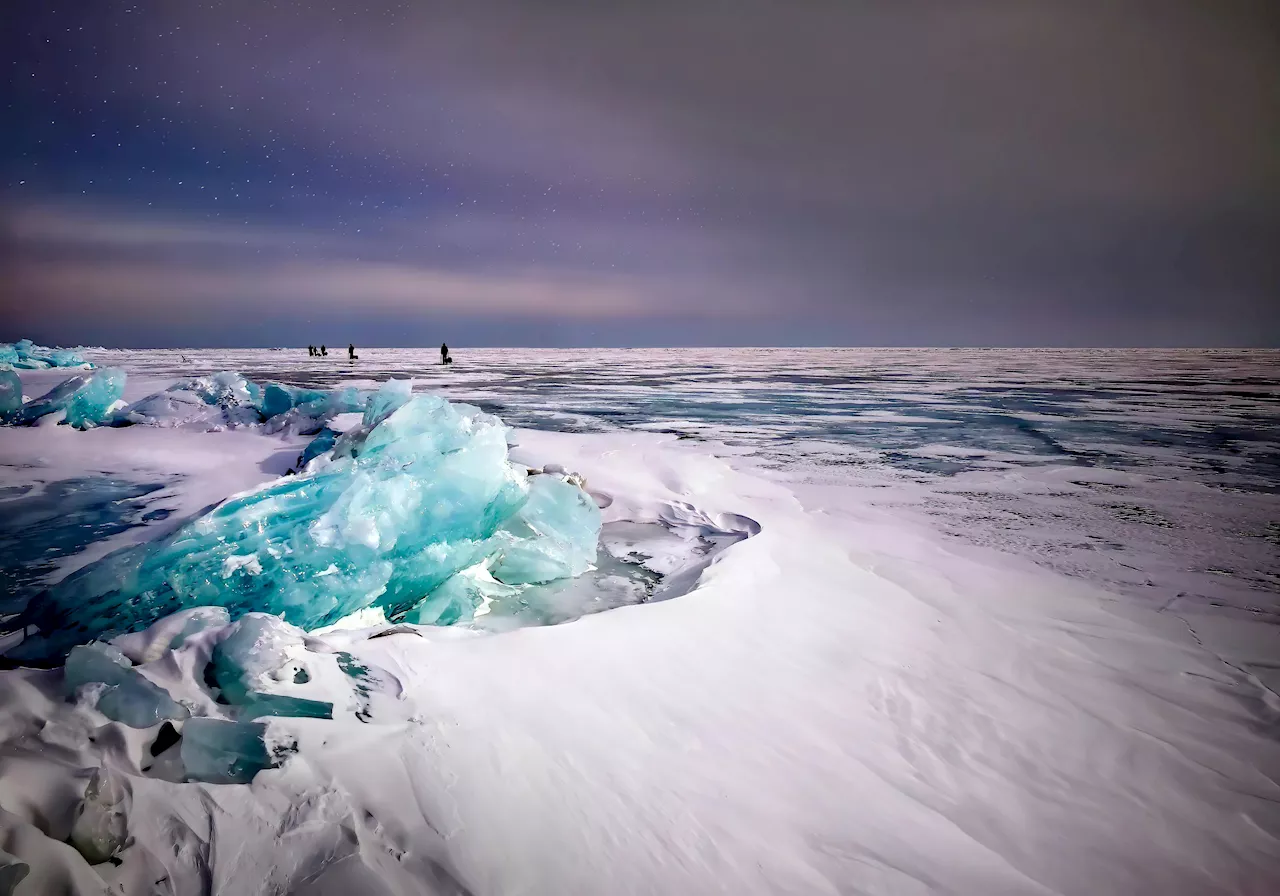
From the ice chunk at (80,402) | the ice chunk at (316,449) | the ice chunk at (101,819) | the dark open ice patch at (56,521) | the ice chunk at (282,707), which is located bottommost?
the dark open ice patch at (56,521)

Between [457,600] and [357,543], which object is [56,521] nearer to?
[357,543]

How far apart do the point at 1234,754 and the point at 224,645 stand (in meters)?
3.67

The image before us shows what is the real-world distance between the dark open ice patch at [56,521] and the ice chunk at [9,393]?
3.37 metres

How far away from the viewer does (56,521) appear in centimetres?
459

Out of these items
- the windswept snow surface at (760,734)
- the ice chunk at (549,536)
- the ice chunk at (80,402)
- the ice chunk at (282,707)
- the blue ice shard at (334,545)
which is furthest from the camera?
the ice chunk at (80,402)

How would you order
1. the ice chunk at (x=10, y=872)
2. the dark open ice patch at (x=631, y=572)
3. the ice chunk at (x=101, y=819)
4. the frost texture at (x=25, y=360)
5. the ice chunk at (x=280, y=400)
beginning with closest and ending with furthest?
the ice chunk at (x=10, y=872) < the ice chunk at (x=101, y=819) < the dark open ice patch at (x=631, y=572) < the ice chunk at (x=280, y=400) < the frost texture at (x=25, y=360)

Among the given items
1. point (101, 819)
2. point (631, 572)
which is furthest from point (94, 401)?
point (101, 819)

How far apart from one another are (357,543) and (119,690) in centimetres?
143

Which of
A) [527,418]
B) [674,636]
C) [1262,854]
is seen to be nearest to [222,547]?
[674,636]

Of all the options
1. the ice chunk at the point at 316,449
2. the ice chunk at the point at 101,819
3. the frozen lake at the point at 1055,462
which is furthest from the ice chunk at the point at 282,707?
the ice chunk at the point at 316,449

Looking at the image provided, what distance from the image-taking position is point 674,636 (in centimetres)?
281

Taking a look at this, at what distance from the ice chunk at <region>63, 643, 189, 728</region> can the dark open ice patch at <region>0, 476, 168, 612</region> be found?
205 cm

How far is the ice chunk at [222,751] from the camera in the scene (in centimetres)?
153

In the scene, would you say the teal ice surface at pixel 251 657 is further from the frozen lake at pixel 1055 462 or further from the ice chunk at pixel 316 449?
the ice chunk at pixel 316 449
